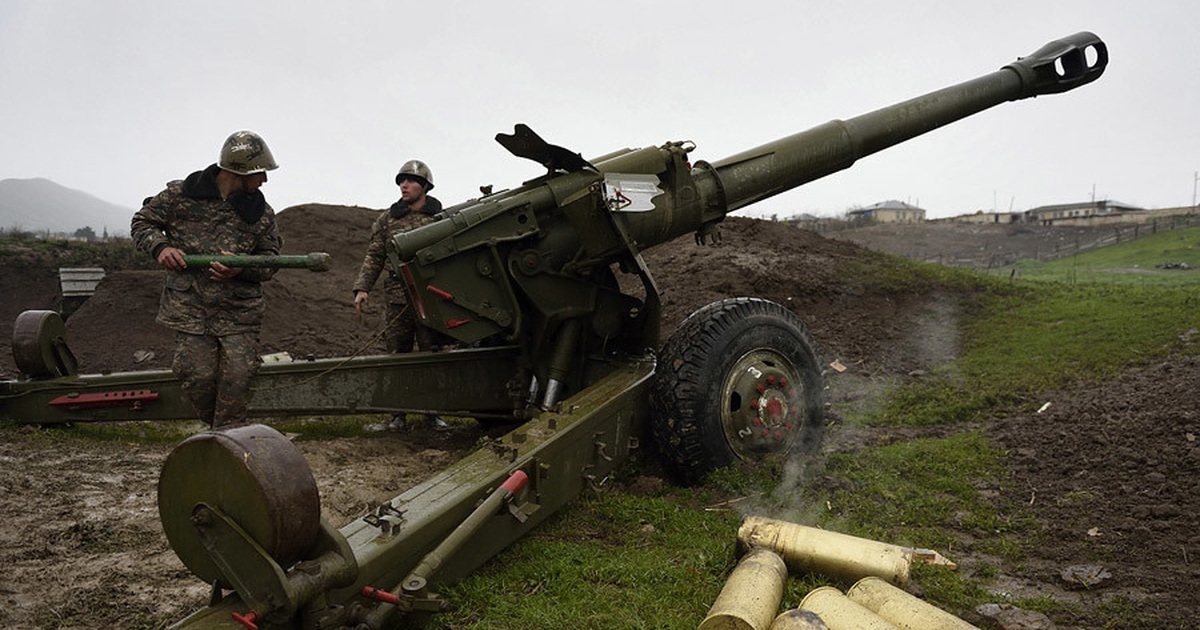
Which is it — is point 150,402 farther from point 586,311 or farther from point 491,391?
point 586,311

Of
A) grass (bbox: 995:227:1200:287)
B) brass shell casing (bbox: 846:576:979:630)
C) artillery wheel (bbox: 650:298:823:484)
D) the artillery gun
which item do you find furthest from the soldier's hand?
grass (bbox: 995:227:1200:287)

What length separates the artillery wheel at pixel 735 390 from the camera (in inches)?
179

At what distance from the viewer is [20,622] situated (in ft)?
9.93

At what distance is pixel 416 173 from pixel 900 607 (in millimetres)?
5138

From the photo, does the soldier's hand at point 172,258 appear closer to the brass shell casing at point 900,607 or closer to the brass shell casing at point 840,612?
the brass shell casing at point 840,612

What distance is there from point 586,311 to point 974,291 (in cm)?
805

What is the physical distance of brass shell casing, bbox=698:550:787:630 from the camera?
2805mm

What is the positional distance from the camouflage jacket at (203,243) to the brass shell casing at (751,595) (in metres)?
3.08

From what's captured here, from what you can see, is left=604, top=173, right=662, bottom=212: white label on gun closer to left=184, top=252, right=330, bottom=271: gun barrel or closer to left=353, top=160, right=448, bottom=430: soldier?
left=184, top=252, right=330, bottom=271: gun barrel

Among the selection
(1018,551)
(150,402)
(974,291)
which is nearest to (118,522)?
(150,402)

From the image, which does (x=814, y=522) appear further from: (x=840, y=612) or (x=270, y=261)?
(x=270, y=261)

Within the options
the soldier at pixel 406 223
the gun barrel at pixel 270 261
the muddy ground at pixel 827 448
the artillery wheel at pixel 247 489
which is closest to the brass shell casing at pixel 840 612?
the muddy ground at pixel 827 448

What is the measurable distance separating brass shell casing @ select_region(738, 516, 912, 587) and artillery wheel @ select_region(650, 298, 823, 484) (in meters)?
0.98

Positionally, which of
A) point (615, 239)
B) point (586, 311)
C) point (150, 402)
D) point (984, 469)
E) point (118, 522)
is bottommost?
point (984, 469)
